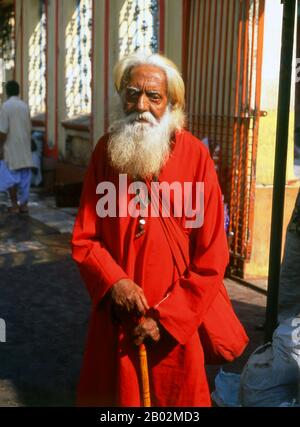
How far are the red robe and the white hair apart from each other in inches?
6.8

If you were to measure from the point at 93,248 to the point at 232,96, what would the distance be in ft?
14.5

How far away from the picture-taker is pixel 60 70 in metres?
12.9

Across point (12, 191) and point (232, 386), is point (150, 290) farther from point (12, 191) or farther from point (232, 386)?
point (12, 191)

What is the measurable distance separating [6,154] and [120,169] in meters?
8.24

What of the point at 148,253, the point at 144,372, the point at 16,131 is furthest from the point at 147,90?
the point at 16,131

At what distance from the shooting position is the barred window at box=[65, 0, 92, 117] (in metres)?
12.0

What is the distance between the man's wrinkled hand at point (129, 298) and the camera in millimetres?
2850

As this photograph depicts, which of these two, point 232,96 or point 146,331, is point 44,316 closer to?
point 232,96

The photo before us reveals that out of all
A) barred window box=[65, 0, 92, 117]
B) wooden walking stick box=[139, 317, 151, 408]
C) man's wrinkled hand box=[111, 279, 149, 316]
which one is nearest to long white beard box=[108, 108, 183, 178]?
man's wrinkled hand box=[111, 279, 149, 316]

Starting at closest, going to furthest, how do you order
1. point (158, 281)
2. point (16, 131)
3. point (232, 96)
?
point (158, 281) → point (232, 96) → point (16, 131)

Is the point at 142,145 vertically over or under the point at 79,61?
under

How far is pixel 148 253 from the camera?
9.67ft

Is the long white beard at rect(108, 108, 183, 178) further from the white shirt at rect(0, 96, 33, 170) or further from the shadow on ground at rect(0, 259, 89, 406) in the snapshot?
the white shirt at rect(0, 96, 33, 170)

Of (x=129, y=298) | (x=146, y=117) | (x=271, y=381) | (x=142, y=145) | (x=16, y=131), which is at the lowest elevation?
(x=271, y=381)
